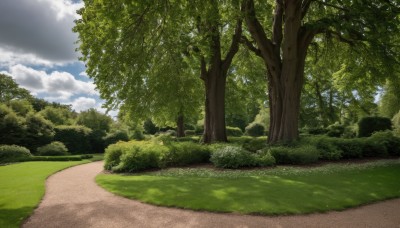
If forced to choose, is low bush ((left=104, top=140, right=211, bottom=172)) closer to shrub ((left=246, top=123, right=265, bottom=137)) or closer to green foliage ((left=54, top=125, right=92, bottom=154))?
green foliage ((left=54, top=125, right=92, bottom=154))

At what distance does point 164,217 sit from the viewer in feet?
23.5

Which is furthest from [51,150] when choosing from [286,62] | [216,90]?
[286,62]

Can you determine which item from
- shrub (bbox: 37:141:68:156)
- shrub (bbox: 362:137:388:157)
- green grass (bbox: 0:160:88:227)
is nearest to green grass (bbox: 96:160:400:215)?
green grass (bbox: 0:160:88:227)

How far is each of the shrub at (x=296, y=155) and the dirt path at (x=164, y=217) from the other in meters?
5.49

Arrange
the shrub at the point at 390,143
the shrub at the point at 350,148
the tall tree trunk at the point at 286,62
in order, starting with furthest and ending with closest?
the shrub at the point at 390,143
the tall tree trunk at the point at 286,62
the shrub at the point at 350,148

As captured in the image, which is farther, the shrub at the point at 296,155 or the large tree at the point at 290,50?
the large tree at the point at 290,50

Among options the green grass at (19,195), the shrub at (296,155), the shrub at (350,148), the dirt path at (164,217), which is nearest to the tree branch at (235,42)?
the shrub at (296,155)

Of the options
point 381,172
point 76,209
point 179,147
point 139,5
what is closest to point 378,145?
point 381,172

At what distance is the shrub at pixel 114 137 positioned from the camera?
108 ft

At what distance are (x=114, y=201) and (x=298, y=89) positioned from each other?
12.3 m

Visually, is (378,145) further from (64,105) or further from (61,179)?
(64,105)

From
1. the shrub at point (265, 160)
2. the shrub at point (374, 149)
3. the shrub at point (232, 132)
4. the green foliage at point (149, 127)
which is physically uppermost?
the green foliage at point (149, 127)

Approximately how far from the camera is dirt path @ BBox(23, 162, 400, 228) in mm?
6664

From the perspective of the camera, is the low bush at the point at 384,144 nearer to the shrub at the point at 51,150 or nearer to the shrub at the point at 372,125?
the shrub at the point at 372,125
